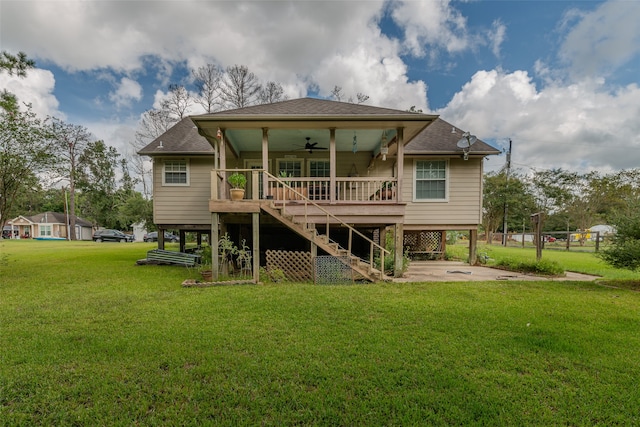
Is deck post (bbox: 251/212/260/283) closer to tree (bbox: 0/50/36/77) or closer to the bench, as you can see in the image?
the bench

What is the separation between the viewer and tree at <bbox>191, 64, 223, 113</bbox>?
69.3ft

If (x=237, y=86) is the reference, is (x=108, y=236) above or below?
below

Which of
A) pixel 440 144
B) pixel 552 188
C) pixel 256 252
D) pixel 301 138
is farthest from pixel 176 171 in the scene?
pixel 552 188

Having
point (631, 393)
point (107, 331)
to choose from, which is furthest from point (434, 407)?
point (107, 331)

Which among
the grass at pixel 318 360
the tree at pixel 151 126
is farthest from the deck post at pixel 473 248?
the tree at pixel 151 126

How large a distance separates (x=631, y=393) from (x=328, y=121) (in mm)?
6683

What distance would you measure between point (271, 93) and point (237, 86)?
2.46m

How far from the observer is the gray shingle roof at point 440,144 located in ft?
32.5

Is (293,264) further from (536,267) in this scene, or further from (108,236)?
(108,236)

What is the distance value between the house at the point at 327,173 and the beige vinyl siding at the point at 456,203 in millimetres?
35

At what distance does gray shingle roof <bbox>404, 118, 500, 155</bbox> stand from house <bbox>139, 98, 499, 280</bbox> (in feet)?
0.11

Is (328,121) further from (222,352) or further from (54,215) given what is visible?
(54,215)

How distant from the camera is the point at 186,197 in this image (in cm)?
1053

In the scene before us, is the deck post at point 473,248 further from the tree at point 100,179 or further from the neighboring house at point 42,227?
the neighboring house at point 42,227
